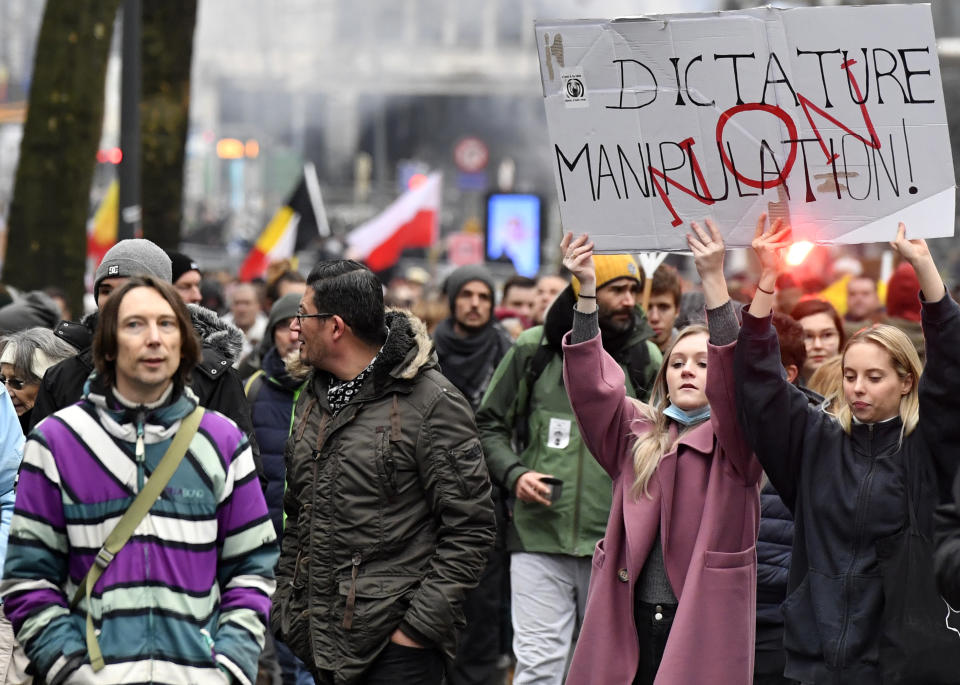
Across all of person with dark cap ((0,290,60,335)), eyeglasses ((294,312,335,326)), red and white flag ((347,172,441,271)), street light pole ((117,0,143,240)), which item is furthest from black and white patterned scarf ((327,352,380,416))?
red and white flag ((347,172,441,271))

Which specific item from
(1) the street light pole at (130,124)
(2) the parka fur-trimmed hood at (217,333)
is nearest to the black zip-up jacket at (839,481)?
(2) the parka fur-trimmed hood at (217,333)

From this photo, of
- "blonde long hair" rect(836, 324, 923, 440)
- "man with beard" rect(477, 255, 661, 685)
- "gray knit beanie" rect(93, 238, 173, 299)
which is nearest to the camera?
"blonde long hair" rect(836, 324, 923, 440)

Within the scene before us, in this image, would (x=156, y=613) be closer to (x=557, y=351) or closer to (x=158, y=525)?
(x=158, y=525)

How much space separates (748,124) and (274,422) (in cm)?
289

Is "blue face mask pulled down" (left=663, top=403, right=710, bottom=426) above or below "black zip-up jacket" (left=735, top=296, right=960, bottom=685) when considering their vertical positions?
above

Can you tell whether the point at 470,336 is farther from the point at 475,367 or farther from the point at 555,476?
the point at 555,476

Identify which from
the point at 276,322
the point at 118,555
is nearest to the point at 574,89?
the point at 118,555

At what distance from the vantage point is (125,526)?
3852 mm

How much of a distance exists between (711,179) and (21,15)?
179 feet

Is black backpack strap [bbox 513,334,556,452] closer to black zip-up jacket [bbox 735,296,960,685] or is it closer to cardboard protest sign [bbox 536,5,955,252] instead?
cardboard protest sign [bbox 536,5,955,252]

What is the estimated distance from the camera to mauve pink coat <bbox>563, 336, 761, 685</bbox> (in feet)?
16.1

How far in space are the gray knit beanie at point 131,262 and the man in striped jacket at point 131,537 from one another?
5.16ft

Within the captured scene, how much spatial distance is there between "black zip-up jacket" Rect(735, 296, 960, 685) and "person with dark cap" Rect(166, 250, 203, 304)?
2.63 m

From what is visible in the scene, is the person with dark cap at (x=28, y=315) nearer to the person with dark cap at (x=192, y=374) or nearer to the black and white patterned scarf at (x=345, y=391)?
the person with dark cap at (x=192, y=374)
